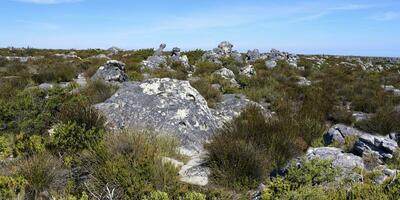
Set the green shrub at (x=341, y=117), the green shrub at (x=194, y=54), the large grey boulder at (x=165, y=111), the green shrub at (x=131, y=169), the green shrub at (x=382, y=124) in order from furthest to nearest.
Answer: the green shrub at (x=194, y=54) → the green shrub at (x=341, y=117) → the green shrub at (x=382, y=124) → the large grey boulder at (x=165, y=111) → the green shrub at (x=131, y=169)

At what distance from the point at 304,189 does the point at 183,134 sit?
177 inches

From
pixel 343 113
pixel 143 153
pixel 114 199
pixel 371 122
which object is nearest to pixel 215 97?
pixel 343 113

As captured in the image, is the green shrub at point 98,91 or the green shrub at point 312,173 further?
the green shrub at point 98,91

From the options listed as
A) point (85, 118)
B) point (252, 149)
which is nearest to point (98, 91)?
point (85, 118)

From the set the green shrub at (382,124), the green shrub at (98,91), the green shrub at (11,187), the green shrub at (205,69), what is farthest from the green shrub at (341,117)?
the green shrub at (205,69)

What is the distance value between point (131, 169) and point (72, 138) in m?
2.20

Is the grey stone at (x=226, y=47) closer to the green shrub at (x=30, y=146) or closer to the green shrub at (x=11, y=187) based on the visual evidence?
the green shrub at (x=30, y=146)

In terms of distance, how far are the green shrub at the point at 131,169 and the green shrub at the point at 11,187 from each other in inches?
39.0

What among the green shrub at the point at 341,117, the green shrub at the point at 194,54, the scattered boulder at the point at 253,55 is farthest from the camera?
the scattered boulder at the point at 253,55

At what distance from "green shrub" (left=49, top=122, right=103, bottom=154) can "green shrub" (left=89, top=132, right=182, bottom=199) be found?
902mm

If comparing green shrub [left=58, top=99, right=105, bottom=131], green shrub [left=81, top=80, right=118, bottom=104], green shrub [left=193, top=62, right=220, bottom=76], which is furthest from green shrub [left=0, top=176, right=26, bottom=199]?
green shrub [left=193, top=62, right=220, bottom=76]

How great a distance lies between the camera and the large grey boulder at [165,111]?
9.62 meters

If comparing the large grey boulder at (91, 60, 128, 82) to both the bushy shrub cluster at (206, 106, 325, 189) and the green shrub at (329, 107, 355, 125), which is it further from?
the bushy shrub cluster at (206, 106, 325, 189)

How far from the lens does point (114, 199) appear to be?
19.4 feet
